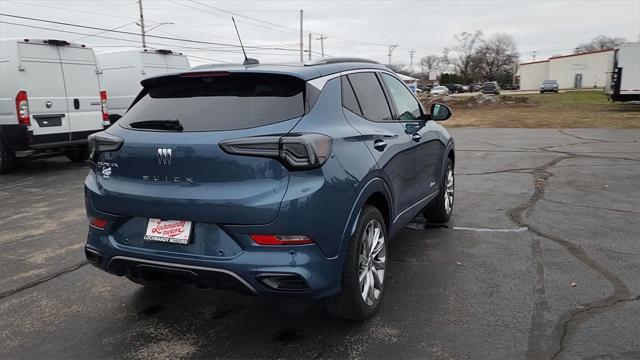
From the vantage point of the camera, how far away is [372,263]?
357 cm

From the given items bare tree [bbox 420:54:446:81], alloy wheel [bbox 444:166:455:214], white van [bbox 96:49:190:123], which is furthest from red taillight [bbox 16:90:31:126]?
bare tree [bbox 420:54:446:81]

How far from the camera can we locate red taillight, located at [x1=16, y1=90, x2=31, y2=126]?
9625 millimetres

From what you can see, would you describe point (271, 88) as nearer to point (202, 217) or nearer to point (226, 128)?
point (226, 128)

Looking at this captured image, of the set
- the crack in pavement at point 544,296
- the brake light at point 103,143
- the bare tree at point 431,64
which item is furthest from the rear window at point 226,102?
the bare tree at point 431,64

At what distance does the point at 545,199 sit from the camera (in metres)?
7.09

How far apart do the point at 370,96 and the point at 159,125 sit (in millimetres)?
1600

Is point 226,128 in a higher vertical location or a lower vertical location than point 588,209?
higher

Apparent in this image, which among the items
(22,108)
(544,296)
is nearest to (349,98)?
(544,296)

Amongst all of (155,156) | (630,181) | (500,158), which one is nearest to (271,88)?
(155,156)

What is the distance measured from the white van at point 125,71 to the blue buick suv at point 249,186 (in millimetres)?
10692

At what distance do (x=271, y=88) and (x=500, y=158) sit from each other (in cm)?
923

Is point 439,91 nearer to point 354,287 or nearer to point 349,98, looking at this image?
point 349,98

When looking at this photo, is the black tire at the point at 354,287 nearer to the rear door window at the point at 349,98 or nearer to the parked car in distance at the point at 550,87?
the rear door window at the point at 349,98

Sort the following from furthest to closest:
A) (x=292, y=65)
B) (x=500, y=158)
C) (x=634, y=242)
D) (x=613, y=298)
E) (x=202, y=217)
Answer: (x=500, y=158)
(x=634, y=242)
(x=613, y=298)
(x=292, y=65)
(x=202, y=217)
